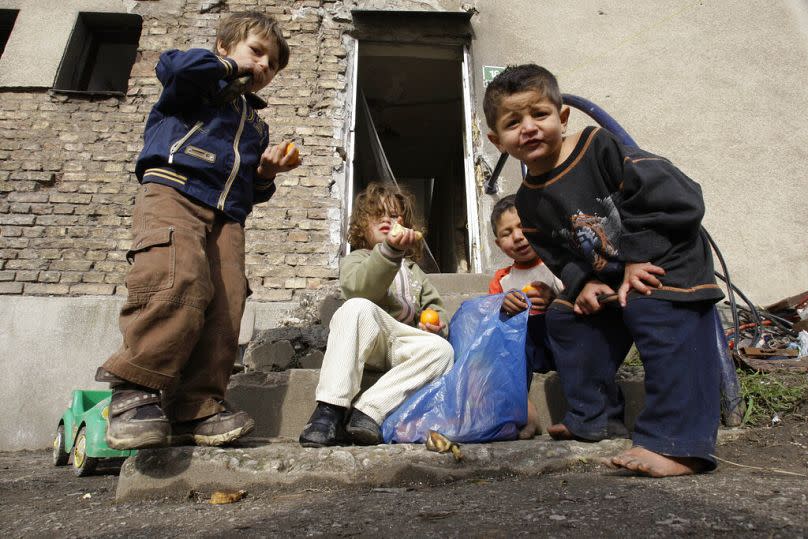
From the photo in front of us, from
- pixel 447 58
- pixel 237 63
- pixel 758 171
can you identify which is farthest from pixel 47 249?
pixel 758 171

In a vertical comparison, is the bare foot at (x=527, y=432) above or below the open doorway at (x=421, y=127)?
below

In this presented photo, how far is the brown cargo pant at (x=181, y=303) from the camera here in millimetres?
1447

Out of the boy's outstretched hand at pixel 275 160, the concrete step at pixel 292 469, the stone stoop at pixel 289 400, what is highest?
the boy's outstretched hand at pixel 275 160

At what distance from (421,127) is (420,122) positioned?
145 mm

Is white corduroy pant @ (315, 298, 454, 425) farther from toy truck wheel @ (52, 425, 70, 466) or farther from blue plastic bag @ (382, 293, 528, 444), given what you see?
toy truck wheel @ (52, 425, 70, 466)

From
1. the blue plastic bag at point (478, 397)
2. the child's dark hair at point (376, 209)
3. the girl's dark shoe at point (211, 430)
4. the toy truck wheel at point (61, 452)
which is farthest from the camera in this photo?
the toy truck wheel at point (61, 452)

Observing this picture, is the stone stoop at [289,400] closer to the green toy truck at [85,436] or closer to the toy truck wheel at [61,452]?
the green toy truck at [85,436]

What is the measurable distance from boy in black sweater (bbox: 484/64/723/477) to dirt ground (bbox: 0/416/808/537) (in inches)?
7.2

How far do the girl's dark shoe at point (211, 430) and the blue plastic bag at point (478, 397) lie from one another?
45 centimetres

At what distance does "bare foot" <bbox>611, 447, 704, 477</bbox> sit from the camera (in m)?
1.32

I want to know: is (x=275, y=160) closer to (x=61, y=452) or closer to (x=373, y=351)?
(x=373, y=351)

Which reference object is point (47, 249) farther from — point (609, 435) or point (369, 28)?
point (609, 435)

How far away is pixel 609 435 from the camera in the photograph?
67.1 inches

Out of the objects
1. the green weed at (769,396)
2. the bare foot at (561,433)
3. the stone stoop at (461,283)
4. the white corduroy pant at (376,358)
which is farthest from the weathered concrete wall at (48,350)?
the green weed at (769,396)
